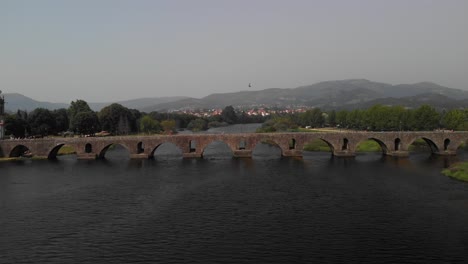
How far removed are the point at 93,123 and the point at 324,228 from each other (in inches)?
3448

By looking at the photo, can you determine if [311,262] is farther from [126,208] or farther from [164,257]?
[126,208]

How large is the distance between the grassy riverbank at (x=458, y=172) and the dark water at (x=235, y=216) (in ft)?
4.22

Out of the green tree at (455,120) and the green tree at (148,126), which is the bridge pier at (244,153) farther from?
the green tree at (148,126)

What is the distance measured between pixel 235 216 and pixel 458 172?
35.2 m

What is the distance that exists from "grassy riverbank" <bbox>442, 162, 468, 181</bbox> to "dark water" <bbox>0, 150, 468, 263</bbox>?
50.7 inches

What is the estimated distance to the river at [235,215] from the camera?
3172 cm

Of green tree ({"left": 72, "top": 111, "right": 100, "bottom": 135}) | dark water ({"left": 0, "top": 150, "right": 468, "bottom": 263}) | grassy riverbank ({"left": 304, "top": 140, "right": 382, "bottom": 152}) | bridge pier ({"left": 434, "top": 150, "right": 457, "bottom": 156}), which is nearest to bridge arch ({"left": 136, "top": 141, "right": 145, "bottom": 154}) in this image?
dark water ({"left": 0, "top": 150, "right": 468, "bottom": 263})

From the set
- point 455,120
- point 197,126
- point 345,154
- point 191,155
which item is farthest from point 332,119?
point 191,155

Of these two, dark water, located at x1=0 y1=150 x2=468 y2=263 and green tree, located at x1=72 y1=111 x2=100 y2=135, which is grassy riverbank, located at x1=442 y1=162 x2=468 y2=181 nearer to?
dark water, located at x1=0 y1=150 x2=468 y2=263

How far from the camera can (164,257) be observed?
102 ft

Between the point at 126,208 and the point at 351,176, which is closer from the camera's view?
the point at 126,208

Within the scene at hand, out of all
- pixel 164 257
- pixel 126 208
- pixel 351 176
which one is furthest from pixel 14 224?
pixel 351 176

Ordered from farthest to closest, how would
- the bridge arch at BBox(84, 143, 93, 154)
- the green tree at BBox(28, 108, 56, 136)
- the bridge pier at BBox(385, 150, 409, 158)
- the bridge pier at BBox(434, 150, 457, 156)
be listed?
1. the green tree at BBox(28, 108, 56, 136)
2. the bridge arch at BBox(84, 143, 93, 154)
3. the bridge pier at BBox(434, 150, 457, 156)
4. the bridge pier at BBox(385, 150, 409, 158)

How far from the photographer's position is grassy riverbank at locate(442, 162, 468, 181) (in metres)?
57.1
